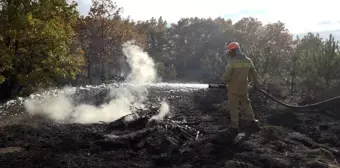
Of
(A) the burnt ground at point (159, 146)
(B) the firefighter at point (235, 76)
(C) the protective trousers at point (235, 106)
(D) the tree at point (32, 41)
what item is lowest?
(A) the burnt ground at point (159, 146)

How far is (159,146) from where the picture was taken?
6887 mm

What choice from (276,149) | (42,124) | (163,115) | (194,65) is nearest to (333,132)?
(276,149)

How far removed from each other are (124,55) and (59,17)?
18399 millimetres

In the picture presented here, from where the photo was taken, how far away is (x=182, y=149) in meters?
6.81

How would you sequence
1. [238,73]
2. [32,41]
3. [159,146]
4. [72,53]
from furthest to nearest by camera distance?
1. [72,53]
2. [32,41]
3. [238,73]
4. [159,146]

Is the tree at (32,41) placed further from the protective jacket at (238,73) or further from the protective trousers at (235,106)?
the protective trousers at (235,106)

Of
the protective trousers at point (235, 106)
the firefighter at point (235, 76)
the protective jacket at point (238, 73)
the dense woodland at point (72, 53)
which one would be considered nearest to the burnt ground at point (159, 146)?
the protective trousers at point (235, 106)

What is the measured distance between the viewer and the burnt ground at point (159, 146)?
5.97m

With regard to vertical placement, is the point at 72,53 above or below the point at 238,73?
above

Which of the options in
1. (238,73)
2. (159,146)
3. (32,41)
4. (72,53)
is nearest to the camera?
(159,146)

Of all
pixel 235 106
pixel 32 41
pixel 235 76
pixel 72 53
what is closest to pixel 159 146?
pixel 235 106

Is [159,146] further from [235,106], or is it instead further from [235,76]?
[235,76]

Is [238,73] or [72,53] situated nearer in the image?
[238,73]

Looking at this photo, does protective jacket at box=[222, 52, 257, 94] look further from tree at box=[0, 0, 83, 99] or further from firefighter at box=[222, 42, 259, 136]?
tree at box=[0, 0, 83, 99]
